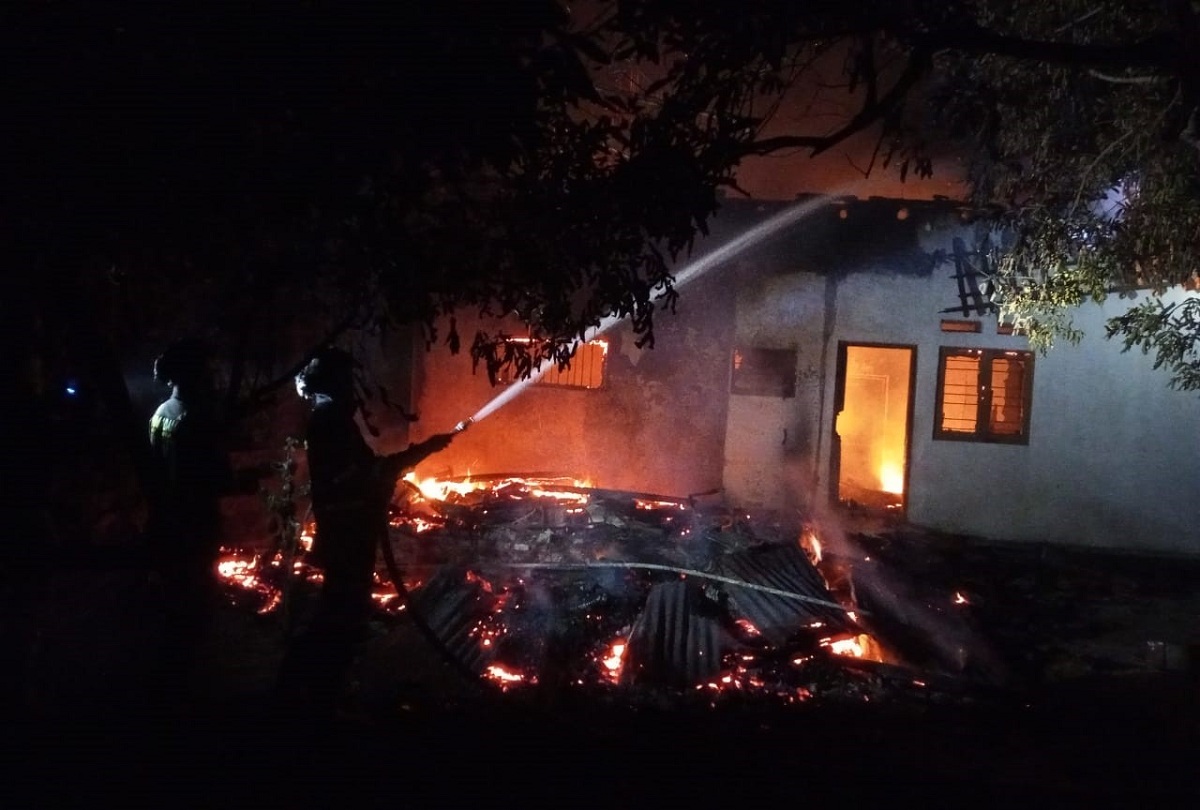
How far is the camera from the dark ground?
4277 mm

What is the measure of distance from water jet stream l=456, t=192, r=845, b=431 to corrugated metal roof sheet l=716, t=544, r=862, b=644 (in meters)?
5.51

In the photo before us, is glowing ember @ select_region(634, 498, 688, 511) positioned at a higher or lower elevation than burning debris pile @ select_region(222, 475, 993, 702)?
higher

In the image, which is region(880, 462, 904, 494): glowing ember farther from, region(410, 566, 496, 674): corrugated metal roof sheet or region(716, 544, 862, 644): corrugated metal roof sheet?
region(410, 566, 496, 674): corrugated metal roof sheet

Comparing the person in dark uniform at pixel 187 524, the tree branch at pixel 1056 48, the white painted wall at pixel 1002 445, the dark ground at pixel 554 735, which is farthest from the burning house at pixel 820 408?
the tree branch at pixel 1056 48

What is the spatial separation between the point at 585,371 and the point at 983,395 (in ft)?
19.5

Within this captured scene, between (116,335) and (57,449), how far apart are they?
166 centimetres

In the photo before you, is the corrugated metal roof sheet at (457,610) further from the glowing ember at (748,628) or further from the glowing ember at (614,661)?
the glowing ember at (748,628)

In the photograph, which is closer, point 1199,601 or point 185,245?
point 185,245

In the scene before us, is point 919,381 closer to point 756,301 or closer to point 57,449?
point 756,301

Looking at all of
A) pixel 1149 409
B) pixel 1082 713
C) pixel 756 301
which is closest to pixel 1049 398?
pixel 1149 409

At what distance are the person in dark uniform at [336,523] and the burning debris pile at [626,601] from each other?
335 mm

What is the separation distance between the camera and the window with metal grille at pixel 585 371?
13688mm

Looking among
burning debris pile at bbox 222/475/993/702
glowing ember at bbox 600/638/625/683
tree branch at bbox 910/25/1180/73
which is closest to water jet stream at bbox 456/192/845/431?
burning debris pile at bbox 222/475/993/702

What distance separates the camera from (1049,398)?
12.8m
